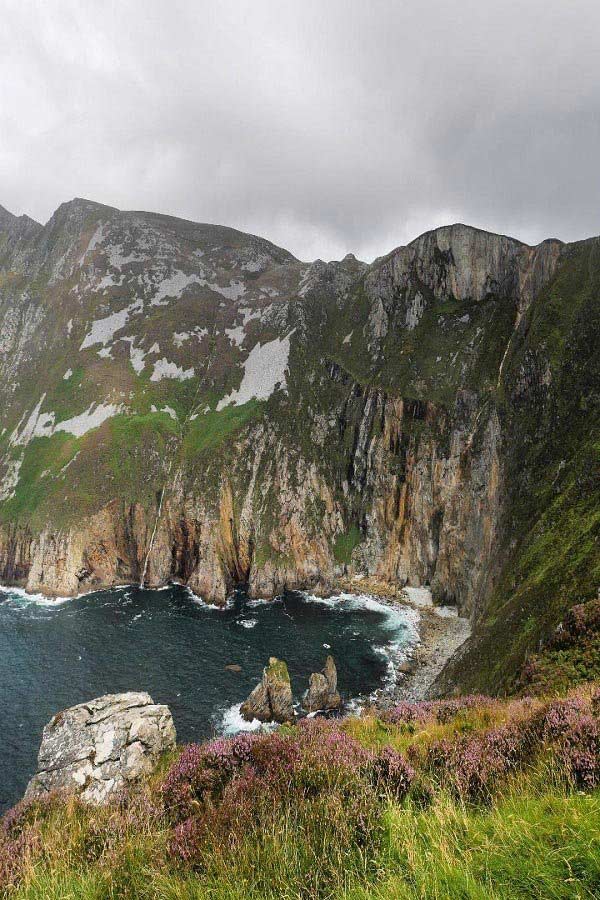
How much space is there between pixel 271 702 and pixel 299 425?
55.6 metres

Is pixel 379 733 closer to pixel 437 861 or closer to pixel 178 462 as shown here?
pixel 437 861

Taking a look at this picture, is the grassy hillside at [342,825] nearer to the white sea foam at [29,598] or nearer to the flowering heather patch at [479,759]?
the flowering heather patch at [479,759]

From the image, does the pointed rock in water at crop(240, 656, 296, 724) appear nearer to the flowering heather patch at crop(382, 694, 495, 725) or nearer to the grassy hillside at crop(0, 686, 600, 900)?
the flowering heather patch at crop(382, 694, 495, 725)

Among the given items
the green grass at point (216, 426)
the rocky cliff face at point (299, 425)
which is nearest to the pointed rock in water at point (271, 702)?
the rocky cliff face at point (299, 425)

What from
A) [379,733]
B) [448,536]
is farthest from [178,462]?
[379,733]

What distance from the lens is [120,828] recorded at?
229 inches

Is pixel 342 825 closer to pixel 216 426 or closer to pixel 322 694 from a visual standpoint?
pixel 322 694

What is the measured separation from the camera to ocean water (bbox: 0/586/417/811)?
38.6m

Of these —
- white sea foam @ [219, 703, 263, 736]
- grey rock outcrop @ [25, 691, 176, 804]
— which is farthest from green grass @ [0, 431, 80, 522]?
grey rock outcrop @ [25, 691, 176, 804]

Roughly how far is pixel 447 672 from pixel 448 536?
37937mm

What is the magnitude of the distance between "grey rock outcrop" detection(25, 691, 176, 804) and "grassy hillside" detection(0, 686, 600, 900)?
290cm

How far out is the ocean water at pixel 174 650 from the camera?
3859 centimetres

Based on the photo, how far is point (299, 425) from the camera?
284 feet

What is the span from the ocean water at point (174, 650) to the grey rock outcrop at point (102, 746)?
76.3 ft
